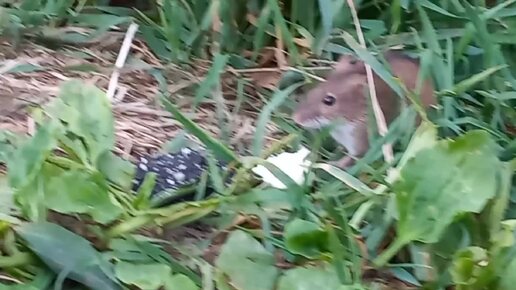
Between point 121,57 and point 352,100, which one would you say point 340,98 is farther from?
point 121,57

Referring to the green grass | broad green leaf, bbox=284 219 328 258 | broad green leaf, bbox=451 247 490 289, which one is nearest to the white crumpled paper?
the green grass

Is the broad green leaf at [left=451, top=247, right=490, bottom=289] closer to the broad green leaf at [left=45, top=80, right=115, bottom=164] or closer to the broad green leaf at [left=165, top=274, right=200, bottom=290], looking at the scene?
the broad green leaf at [left=165, top=274, right=200, bottom=290]

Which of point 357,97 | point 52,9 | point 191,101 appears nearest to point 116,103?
point 191,101

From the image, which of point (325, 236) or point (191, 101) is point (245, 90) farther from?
point (325, 236)

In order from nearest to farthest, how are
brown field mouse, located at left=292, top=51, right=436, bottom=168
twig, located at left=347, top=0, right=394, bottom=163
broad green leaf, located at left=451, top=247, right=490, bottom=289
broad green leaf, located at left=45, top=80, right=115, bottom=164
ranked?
broad green leaf, located at left=451, top=247, right=490, bottom=289 → broad green leaf, located at left=45, top=80, right=115, bottom=164 → twig, located at left=347, top=0, right=394, bottom=163 → brown field mouse, located at left=292, top=51, right=436, bottom=168

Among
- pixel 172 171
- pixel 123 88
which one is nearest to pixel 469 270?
pixel 172 171

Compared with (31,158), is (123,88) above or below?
below
